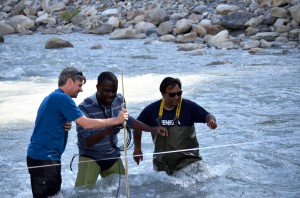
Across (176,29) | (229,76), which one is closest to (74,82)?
(229,76)

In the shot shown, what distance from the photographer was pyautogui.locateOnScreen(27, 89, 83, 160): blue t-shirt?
201 inches

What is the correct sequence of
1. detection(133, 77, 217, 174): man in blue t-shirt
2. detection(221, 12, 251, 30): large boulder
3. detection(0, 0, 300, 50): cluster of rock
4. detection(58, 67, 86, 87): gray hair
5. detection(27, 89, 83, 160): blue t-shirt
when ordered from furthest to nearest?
1. detection(221, 12, 251, 30): large boulder
2. detection(0, 0, 300, 50): cluster of rock
3. detection(133, 77, 217, 174): man in blue t-shirt
4. detection(58, 67, 86, 87): gray hair
5. detection(27, 89, 83, 160): blue t-shirt

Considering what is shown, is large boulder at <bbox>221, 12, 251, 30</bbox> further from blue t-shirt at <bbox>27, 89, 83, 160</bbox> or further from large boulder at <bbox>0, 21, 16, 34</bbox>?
blue t-shirt at <bbox>27, 89, 83, 160</bbox>

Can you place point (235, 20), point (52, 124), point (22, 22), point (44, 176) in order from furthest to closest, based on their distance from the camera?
point (22, 22) < point (235, 20) < point (44, 176) < point (52, 124)

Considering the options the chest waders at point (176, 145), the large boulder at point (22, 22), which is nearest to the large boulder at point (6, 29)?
the large boulder at point (22, 22)

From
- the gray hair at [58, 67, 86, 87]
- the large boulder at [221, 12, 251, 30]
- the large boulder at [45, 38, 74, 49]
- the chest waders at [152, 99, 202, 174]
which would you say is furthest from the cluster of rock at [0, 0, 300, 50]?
the gray hair at [58, 67, 86, 87]

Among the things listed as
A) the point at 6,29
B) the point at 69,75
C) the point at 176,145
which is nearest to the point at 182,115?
the point at 176,145

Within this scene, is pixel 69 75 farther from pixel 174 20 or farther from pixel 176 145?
pixel 174 20

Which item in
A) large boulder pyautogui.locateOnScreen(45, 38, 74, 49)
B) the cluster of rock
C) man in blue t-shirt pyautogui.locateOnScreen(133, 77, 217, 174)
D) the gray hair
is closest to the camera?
the gray hair

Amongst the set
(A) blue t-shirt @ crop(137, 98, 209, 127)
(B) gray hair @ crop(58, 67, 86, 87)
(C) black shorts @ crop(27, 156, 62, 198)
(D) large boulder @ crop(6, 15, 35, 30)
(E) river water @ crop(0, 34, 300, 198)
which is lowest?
(E) river water @ crop(0, 34, 300, 198)

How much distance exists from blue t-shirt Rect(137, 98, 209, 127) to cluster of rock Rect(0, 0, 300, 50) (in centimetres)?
1568

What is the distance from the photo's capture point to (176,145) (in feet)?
20.8

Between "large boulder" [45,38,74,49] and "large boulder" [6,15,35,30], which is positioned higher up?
"large boulder" [6,15,35,30]

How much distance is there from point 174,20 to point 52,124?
22.9 m
